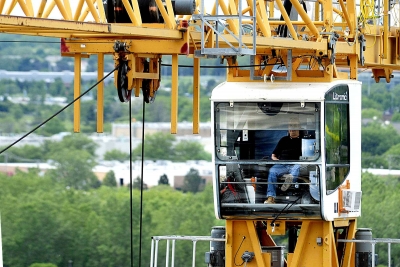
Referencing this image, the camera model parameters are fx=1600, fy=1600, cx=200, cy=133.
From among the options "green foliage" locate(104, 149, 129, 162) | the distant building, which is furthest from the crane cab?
the distant building

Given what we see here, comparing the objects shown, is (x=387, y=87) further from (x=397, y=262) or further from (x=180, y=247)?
(x=397, y=262)

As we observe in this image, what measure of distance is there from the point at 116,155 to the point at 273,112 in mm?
130660

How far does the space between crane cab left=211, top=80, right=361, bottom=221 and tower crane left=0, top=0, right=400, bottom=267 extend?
2 cm

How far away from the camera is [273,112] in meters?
36.4

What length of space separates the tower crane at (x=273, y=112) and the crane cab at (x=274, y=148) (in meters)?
0.02

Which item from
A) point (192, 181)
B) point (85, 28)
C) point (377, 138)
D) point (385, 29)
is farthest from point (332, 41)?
point (377, 138)

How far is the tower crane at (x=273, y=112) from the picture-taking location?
33.2 metres

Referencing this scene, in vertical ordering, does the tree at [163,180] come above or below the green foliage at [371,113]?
below

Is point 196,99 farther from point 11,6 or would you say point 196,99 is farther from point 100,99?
point 11,6

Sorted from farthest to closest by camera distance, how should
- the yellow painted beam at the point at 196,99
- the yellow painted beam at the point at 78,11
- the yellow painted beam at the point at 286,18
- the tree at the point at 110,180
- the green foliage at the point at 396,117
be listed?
the green foliage at the point at 396,117
the tree at the point at 110,180
the yellow painted beam at the point at 196,99
the yellow painted beam at the point at 286,18
the yellow painted beam at the point at 78,11

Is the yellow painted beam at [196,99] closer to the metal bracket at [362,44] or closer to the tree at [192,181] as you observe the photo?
the metal bracket at [362,44]

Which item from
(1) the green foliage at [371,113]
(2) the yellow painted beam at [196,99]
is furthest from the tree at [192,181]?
(2) the yellow painted beam at [196,99]

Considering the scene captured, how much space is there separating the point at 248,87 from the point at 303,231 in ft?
11.7

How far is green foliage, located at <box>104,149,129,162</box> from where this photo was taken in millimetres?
163875
